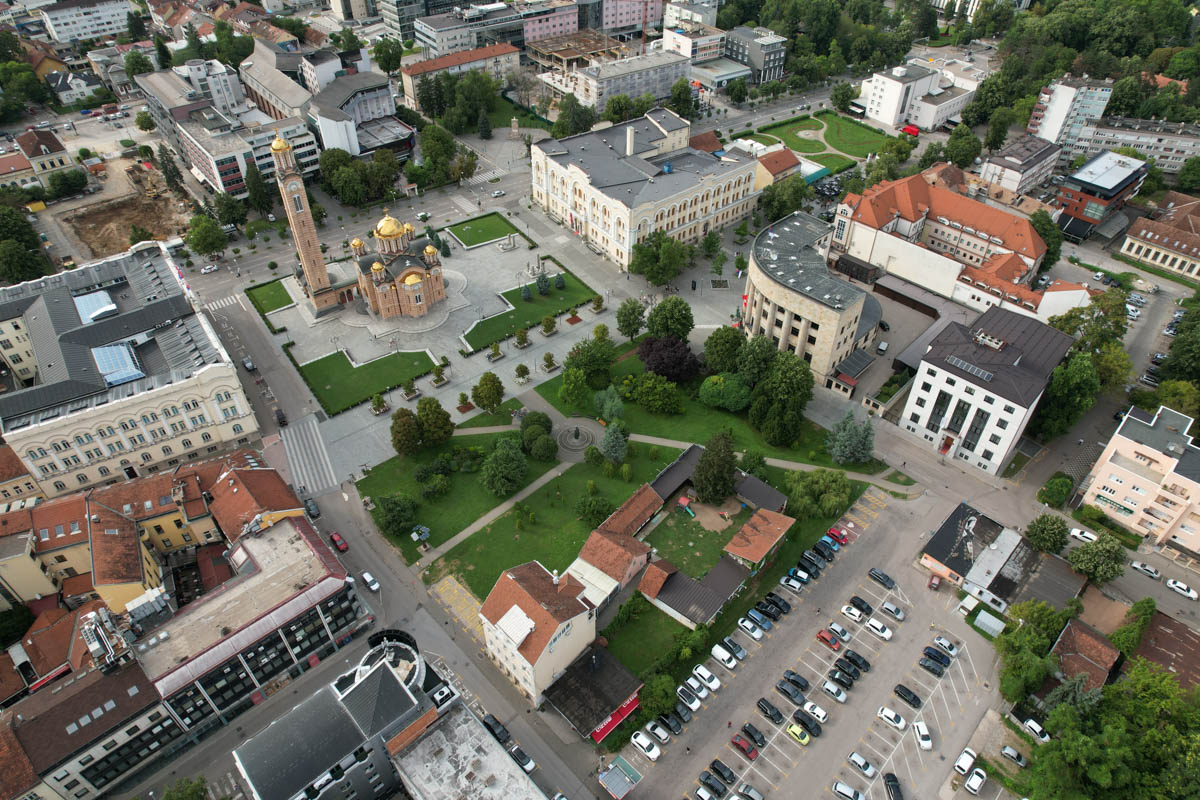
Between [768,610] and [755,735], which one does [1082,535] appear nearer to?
[768,610]

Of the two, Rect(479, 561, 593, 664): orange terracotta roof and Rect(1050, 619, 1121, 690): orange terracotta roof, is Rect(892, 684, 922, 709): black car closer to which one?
Rect(1050, 619, 1121, 690): orange terracotta roof

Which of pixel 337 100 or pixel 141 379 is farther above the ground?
pixel 337 100

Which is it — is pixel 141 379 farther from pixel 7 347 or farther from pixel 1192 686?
pixel 1192 686

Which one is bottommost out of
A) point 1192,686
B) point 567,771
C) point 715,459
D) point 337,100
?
point 567,771

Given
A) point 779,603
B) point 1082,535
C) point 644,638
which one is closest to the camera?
point 644,638

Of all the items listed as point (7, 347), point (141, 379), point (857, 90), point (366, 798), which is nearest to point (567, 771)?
point (366, 798)

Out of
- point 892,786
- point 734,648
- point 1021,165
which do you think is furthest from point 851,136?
point 892,786
